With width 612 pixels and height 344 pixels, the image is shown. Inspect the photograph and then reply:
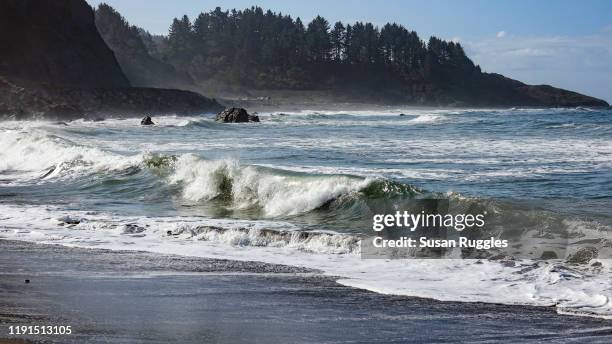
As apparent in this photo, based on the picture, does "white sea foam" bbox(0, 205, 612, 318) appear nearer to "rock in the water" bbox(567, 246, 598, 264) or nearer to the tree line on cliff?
"rock in the water" bbox(567, 246, 598, 264)

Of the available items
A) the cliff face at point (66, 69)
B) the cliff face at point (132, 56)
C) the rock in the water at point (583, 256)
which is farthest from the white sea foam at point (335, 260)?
the cliff face at point (132, 56)

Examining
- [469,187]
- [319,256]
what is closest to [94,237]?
[319,256]

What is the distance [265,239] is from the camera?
10094 millimetres

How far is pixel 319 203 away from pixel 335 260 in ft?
11.9

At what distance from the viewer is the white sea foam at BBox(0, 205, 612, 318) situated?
702cm

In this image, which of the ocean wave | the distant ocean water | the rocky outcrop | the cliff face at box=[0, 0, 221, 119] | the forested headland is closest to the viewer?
the distant ocean water

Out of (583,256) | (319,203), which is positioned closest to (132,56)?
(319,203)

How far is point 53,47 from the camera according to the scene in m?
68.2

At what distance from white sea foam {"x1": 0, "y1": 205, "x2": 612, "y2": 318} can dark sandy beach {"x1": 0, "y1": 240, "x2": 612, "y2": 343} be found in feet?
1.25

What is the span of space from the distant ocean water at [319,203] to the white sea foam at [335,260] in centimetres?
2

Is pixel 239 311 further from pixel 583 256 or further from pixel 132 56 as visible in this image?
pixel 132 56

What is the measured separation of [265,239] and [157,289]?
3.11m

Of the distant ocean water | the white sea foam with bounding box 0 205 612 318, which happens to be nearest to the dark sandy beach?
the white sea foam with bounding box 0 205 612 318

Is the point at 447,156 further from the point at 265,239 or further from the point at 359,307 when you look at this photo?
the point at 359,307
